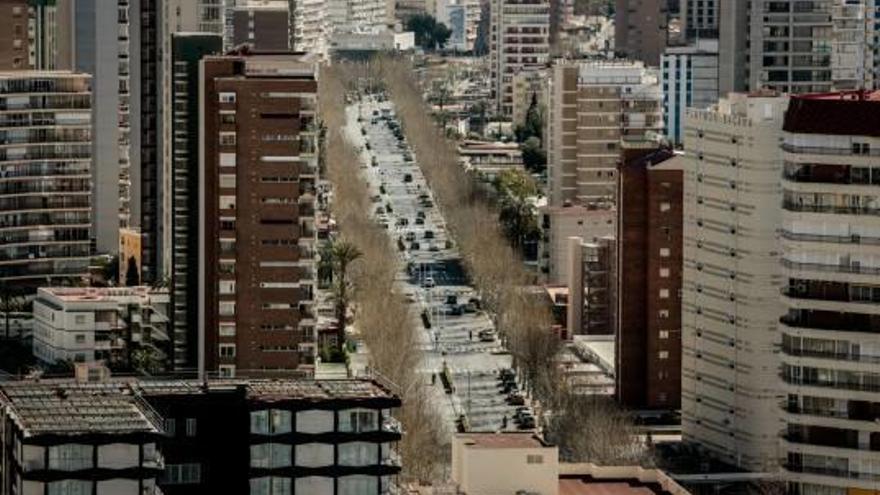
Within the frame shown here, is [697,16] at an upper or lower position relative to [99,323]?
upper

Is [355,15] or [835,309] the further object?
[355,15]

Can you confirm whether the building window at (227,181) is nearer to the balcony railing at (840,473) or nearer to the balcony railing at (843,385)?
the balcony railing at (843,385)

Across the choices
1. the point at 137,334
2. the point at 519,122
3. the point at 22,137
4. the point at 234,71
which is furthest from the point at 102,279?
the point at 519,122

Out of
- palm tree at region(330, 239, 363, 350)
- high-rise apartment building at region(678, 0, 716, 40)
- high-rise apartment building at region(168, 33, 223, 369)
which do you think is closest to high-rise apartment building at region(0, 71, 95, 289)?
palm tree at region(330, 239, 363, 350)

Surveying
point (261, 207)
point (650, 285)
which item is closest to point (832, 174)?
point (261, 207)

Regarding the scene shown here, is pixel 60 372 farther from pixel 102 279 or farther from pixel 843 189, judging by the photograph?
pixel 843 189

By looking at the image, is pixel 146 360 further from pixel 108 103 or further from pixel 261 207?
pixel 108 103

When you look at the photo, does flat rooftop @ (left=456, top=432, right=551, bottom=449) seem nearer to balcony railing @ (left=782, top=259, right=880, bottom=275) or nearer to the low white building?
balcony railing @ (left=782, top=259, right=880, bottom=275)
